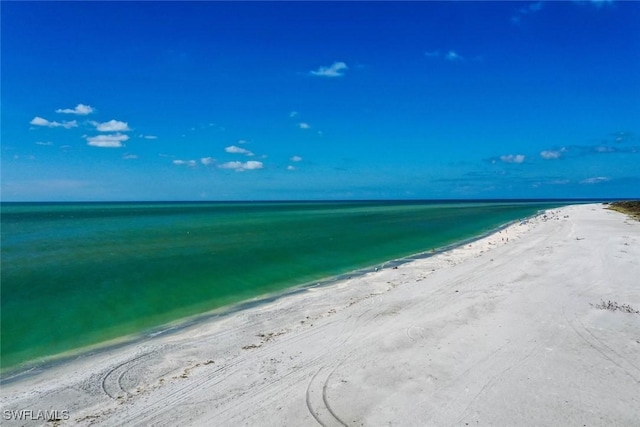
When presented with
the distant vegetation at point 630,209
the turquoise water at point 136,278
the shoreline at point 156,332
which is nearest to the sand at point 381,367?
the shoreline at point 156,332

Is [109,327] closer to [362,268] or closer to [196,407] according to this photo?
[196,407]

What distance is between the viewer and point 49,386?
816cm

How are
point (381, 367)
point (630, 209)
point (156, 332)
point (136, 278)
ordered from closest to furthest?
1. point (381, 367)
2. point (156, 332)
3. point (136, 278)
4. point (630, 209)

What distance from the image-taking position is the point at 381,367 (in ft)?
25.6

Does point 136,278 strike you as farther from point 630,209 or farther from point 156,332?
point 630,209

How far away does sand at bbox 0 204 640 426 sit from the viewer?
6305 mm

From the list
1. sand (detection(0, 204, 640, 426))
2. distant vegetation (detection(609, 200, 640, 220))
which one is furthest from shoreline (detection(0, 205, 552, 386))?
distant vegetation (detection(609, 200, 640, 220))

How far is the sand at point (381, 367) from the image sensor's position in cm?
630

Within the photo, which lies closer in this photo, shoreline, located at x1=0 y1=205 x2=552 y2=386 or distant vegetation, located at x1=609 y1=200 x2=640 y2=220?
shoreline, located at x1=0 y1=205 x2=552 y2=386

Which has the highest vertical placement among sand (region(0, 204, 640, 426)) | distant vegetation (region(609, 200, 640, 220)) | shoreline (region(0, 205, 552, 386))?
distant vegetation (region(609, 200, 640, 220))

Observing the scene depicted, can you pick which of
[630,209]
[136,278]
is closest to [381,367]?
[136,278]

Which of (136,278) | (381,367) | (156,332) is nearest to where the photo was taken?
(381,367)

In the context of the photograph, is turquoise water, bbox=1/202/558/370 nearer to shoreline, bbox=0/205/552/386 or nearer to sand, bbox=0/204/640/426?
shoreline, bbox=0/205/552/386

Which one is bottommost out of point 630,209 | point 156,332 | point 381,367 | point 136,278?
point 156,332
